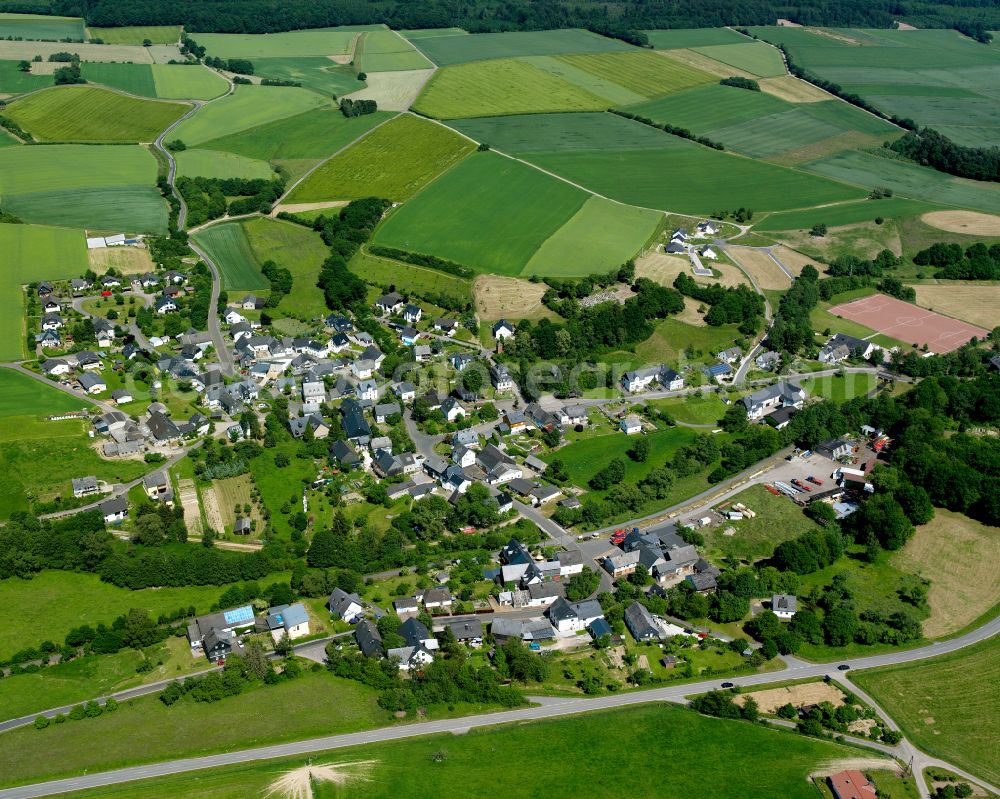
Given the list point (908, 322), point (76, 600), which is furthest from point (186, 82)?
point (76, 600)

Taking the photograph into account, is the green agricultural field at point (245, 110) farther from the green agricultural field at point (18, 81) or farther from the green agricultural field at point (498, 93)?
the green agricultural field at point (18, 81)

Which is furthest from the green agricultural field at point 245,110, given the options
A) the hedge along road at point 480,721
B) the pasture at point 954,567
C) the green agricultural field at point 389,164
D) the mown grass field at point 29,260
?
the pasture at point 954,567

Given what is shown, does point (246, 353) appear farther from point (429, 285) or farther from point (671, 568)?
point (671, 568)

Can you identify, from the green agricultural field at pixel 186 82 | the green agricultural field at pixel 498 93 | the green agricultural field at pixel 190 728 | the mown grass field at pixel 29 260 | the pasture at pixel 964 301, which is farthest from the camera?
the green agricultural field at pixel 186 82

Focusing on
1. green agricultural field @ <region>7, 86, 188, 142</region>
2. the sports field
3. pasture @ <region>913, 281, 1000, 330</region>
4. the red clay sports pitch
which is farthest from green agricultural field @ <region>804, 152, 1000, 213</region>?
green agricultural field @ <region>7, 86, 188, 142</region>

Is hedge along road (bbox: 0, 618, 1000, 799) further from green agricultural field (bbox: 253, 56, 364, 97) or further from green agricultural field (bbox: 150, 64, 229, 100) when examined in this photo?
green agricultural field (bbox: 253, 56, 364, 97)

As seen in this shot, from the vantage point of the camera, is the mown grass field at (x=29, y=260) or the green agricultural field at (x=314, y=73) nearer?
the mown grass field at (x=29, y=260)
